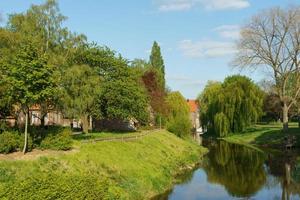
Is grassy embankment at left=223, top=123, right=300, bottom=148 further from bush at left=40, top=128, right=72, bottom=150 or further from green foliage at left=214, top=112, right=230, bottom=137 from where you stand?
bush at left=40, top=128, right=72, bottom=150

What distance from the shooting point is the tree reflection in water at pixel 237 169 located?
36375 millimetres

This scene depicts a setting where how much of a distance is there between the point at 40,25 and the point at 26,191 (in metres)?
21.7

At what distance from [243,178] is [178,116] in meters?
35.9

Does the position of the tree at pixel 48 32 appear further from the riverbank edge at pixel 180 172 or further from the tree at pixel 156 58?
the tree at pixel 156 58

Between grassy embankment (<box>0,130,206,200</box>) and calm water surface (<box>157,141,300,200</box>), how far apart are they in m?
1.93

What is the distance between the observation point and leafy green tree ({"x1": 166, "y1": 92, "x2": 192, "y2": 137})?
7103cm

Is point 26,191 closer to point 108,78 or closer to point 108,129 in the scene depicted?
point 108,78

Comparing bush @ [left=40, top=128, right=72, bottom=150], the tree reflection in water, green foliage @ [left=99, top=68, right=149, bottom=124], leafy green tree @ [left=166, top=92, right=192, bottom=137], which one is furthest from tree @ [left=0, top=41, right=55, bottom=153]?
leafy green tree @ [left=166, top=92, right=192, bottom=137]

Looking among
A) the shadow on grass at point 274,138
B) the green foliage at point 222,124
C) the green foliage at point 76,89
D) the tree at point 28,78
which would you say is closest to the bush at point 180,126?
the green foliage at point 222,124

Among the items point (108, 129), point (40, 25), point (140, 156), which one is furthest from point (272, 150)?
point (40, 25)

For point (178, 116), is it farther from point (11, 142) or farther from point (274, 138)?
point (11, 142)

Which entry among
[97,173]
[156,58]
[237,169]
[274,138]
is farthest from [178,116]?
[97,173]

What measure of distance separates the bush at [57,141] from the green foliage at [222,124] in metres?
49.0

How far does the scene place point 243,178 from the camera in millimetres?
40750
